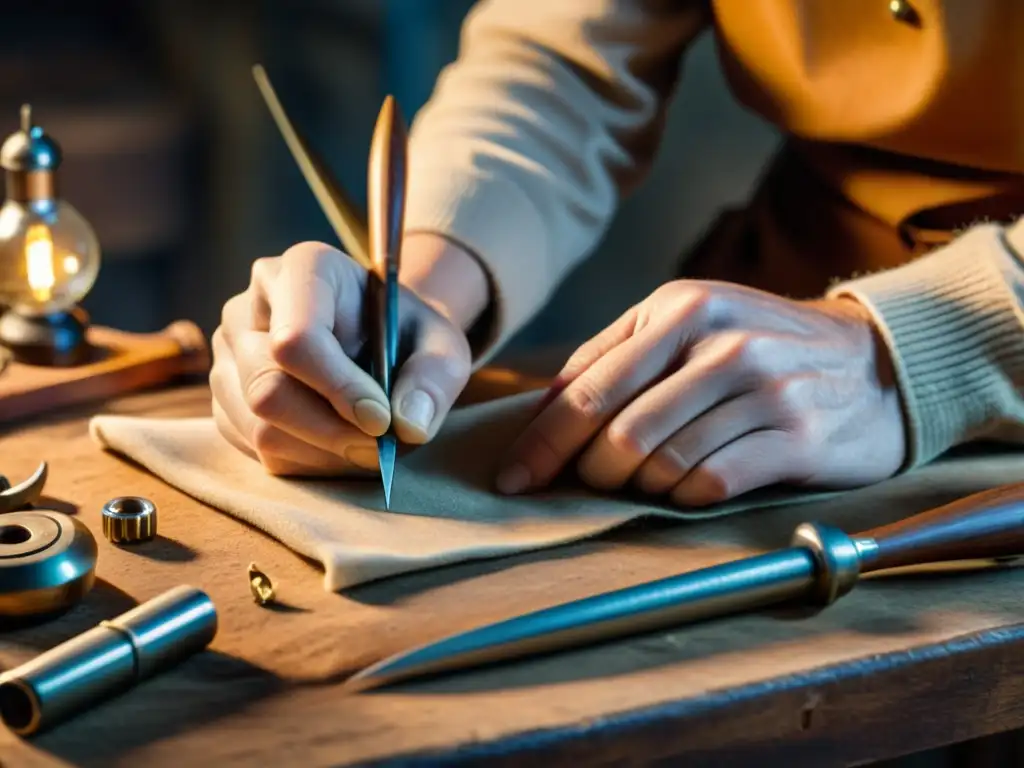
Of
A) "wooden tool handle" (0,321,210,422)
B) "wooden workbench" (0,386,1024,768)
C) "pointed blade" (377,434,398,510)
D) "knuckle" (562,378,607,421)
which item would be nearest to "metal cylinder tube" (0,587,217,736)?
"wooden workbench" (0,386,1024,768)

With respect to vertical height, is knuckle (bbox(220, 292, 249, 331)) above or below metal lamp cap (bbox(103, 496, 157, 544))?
above

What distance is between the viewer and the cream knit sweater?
746 millimetres

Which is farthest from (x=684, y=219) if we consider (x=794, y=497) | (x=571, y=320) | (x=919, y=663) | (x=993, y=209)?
(x=919, y=663)

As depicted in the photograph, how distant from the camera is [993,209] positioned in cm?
91

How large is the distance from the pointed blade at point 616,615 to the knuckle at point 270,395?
0.19 metres

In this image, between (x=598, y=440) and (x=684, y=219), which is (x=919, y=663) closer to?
(x=598, y=440)

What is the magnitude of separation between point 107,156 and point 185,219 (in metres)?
0.14

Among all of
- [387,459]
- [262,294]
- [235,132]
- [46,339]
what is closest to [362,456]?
[387,459]

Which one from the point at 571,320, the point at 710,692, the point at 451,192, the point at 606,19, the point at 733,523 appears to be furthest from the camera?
the point at 571,320

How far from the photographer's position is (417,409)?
2.12 feet

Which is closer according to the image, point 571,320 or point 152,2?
point 152,2

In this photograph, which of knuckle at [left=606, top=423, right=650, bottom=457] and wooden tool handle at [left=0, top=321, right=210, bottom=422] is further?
wooden tool handle at [left=0, top=321, right=210, bottom=422]

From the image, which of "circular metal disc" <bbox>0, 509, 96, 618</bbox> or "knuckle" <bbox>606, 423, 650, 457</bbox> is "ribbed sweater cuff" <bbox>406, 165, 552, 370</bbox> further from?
"circular metal disc" <bbox>0, 509, 96, 618</bbox>

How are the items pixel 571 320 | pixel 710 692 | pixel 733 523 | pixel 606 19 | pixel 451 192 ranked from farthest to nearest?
1. pixel 571 320
2. pixel 606 19
3. pixel 451 192
4. pixel 733 523
5. pixel 710 692
